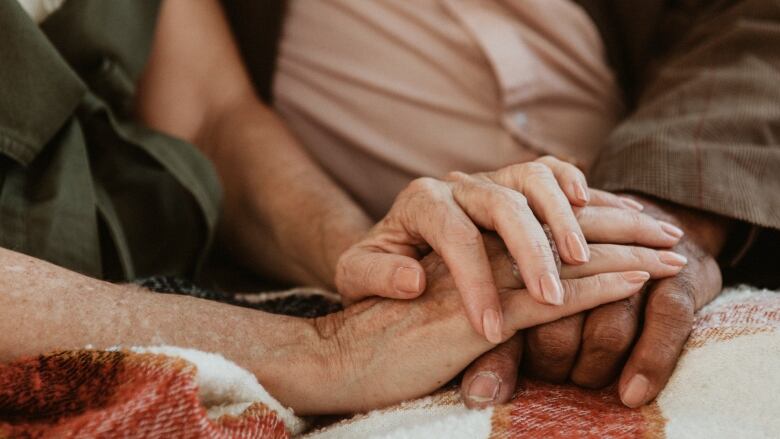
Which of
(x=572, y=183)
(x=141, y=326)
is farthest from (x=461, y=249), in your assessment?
(x=141, y=326)

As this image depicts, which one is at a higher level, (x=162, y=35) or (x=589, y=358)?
(x=162, y=35)

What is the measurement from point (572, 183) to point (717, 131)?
0.24 metres

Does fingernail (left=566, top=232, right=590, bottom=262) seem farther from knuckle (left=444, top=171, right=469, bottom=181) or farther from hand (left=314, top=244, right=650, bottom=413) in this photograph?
knuckle (left=444, top=171, right=469, bottom=181)

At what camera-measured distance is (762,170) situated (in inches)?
28.6

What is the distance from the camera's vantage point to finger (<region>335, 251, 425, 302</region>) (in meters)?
0.60

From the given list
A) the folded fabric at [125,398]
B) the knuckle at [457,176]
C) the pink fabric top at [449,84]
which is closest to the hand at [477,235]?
the knuckle at [457,176]

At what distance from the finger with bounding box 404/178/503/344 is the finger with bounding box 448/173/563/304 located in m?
0.02

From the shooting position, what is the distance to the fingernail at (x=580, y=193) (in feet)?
2.04

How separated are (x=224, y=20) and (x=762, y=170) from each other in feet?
2.49

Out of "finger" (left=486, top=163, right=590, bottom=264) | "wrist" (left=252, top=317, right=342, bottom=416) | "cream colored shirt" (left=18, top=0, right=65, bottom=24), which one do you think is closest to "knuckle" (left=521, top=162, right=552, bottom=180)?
"finger" (left=486, top=163, right=590, bottom=264)

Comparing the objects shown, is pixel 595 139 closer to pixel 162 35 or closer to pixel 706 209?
pixel 706 209

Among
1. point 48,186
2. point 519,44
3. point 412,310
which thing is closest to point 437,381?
point 412,310

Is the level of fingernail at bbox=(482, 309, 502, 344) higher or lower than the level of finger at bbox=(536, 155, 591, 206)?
lower

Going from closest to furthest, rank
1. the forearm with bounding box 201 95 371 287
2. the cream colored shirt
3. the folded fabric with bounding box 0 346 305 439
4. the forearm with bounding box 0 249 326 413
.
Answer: the folded fabric with bounding box 0 346 305 439 < the forearm with bounding box 0 249 326 413 < the cream colored shirt < the forearm with bounding box 201 95 371 287
